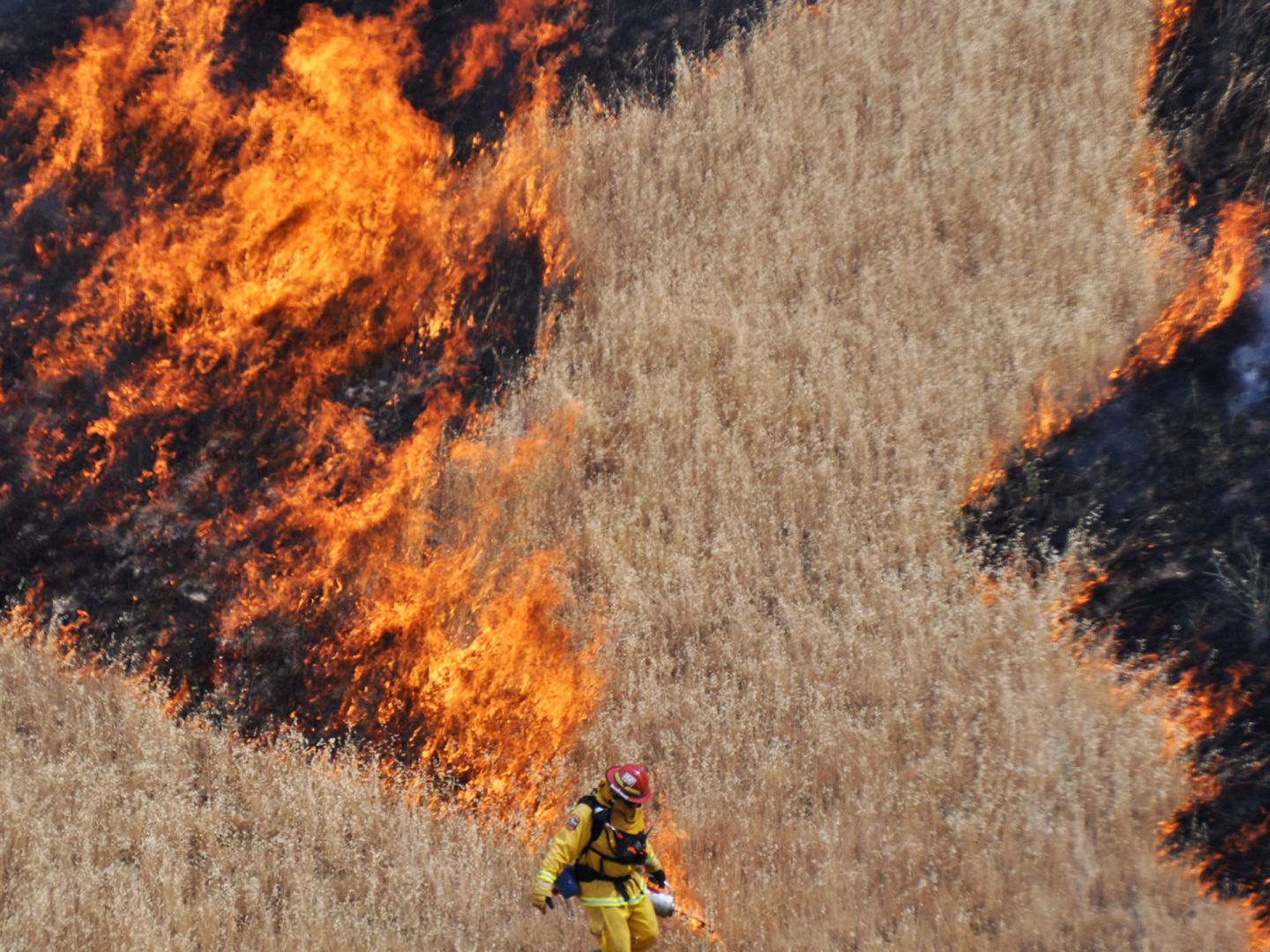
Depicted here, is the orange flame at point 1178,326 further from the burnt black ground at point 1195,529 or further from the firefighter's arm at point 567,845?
the firefighter's arm at point 567,845

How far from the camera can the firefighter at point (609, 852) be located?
198 inches

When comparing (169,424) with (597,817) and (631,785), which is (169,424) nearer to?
(597,817)

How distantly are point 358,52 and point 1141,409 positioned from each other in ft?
25.4

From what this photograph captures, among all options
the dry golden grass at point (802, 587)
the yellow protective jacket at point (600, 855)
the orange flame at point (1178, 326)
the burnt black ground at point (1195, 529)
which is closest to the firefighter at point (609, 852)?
the yellow protective jacket at point (600, 855)

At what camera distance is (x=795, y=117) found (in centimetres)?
957

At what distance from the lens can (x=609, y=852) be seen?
513 cm

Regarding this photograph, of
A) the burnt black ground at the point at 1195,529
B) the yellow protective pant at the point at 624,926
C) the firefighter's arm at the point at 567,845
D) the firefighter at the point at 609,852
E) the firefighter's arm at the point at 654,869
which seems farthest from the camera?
the burnt black ground at the point at 1195,529

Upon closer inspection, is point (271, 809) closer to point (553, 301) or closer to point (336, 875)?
point (336, 875)

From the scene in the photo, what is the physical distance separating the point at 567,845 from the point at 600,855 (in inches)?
8.2

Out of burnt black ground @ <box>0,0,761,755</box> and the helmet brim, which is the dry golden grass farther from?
the helmet brim

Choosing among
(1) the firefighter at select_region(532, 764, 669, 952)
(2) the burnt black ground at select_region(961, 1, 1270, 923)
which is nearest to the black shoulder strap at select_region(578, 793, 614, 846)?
(1) the firefighter at select_region(532, 764, 669, 952)

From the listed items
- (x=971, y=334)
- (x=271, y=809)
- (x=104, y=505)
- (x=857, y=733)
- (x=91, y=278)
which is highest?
(x=91, y=278)

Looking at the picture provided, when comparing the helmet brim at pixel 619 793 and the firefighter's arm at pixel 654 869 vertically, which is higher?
the helmet brim at pixel 619 793

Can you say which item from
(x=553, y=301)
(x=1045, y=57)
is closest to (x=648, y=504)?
(x=553, y=301)
